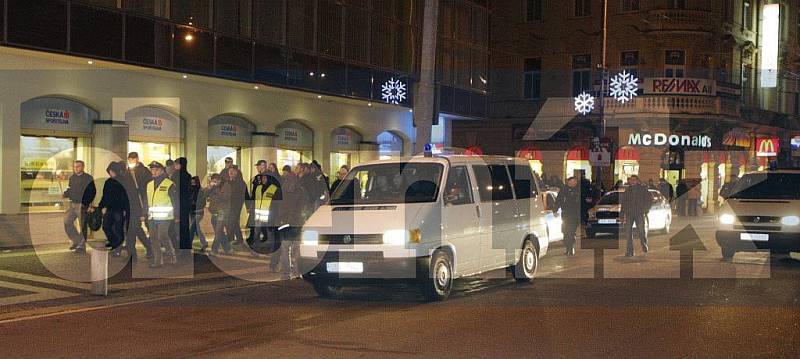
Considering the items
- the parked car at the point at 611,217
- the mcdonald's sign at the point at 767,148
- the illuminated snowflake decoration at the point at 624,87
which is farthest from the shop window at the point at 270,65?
the mcdonald's sign at the point at 767,148

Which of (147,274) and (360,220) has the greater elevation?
(360,220)

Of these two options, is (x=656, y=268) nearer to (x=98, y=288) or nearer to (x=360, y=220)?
(x=360, y=220)

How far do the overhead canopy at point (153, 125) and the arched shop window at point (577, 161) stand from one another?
25876mm

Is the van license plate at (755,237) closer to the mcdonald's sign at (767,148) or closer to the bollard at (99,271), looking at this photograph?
the bollard at (99,271)

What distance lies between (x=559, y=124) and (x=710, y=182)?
26.4ft

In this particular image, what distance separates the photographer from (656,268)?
56.9 feet

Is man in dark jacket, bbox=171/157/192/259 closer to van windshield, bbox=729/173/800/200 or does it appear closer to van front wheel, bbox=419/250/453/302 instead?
van front wheel, bbox=419/250/453/302

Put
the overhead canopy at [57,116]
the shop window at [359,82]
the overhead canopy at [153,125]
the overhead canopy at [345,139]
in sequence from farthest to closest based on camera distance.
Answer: the overhead canopy at [345,139] → the shop window at [359,82] → the overhead canopy at [153,125] → the overhead canopy at [57,116]

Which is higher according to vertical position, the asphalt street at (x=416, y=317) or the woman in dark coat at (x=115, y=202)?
the woman in dark coat at (x=115, y=202)

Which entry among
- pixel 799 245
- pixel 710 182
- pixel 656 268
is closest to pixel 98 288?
Result: pixel 656 268

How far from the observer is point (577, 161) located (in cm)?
4547

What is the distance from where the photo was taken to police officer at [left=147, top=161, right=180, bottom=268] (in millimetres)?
16094

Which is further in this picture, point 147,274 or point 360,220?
point 147,274

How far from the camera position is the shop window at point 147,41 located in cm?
1997
